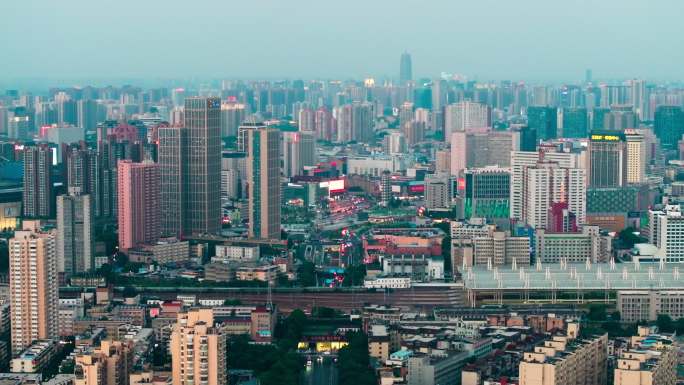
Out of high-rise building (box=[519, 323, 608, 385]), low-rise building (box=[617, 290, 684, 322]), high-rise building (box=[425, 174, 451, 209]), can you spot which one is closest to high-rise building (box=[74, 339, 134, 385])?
high-rise building (box=[519, 323, 608, 385])

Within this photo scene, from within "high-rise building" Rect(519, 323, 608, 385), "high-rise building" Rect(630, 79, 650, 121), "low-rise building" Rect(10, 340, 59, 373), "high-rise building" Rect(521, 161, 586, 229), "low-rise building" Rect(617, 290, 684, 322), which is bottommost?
"low-rise building" Rect(10, 340, 59, 373)

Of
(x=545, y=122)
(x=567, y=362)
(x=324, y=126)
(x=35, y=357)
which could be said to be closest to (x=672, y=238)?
(x=567, y=362)

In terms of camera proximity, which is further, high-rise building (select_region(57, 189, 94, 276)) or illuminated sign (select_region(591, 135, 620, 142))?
illuminated sign (select_region(591, 135, 620, 142))

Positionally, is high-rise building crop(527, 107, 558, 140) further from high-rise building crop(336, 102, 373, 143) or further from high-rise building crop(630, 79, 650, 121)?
high-rise building crop(630, 79, 650, 121)

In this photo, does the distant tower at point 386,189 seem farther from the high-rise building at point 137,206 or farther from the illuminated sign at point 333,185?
the high-rise building at point 137,206

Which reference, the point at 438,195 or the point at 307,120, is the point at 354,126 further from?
the point at 438,195

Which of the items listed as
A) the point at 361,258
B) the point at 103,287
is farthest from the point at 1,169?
the point at 103,287

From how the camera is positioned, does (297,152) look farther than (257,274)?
Yes
